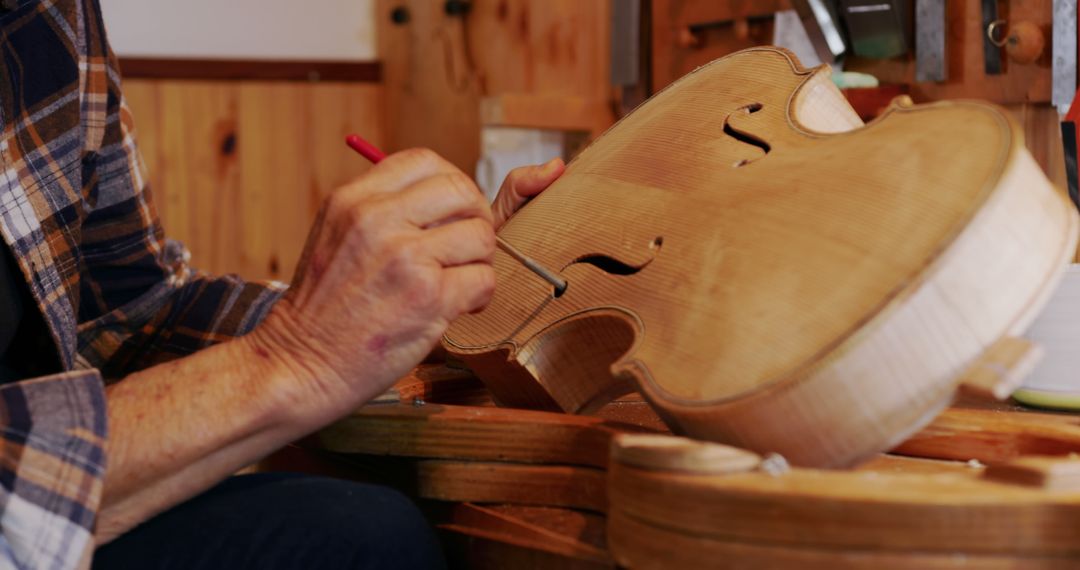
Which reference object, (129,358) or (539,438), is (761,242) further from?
(129,358)

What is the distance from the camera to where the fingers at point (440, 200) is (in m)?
0.76

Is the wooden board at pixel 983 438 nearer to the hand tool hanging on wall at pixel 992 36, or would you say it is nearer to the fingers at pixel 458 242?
the fingers at pixel 458 242

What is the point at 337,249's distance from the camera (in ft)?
2.50

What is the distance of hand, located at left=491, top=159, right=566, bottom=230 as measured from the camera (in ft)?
3.51

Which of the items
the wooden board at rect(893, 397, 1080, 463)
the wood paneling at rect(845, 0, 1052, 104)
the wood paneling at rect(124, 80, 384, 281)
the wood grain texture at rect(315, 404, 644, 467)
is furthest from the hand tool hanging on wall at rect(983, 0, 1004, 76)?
the wood paneling at rect(124, 80, 384, 281)

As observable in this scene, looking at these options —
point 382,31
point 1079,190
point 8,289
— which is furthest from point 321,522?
point 382,31

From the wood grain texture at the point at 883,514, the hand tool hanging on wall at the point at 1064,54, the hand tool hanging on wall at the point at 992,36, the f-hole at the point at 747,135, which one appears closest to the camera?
the wood grain texture at the point at 883,514

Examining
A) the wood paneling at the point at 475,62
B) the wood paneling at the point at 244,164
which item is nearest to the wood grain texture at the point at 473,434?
the wood paneling at the point at 475,62

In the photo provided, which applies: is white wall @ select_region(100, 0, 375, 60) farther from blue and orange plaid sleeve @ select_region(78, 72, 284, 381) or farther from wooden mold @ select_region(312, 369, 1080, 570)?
wooden mold @ select_region(312, 369, 1080, 570)

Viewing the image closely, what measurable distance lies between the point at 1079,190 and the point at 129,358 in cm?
100

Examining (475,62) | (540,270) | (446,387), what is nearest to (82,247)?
(446,387)

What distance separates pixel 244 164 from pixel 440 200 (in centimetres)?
280

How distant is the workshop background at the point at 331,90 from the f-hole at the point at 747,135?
1.64 m

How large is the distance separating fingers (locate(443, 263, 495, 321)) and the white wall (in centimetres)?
279
